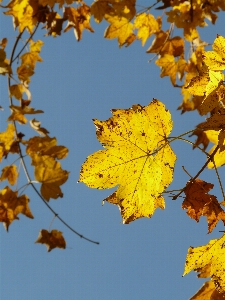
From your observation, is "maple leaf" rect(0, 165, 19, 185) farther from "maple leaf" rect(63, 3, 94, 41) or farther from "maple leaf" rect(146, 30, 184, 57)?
"maple leaf" rect(146, 30, 184, 57)

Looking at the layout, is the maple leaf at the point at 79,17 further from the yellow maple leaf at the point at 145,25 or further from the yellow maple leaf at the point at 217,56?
the yellow maple leaf at the point at 217,56

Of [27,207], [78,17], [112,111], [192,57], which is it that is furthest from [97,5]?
[112,111]

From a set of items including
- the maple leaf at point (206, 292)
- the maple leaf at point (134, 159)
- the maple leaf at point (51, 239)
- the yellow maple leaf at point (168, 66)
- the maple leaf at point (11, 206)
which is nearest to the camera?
the maple leaf at point (134, 159)

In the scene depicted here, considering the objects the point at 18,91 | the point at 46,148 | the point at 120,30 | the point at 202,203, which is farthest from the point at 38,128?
the point at 202,203

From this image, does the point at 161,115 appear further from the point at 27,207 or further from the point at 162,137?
the point at 27,207

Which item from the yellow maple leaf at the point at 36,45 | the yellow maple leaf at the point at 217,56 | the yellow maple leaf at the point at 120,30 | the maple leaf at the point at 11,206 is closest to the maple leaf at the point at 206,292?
the yellow maple leaf at the point at 217,56
